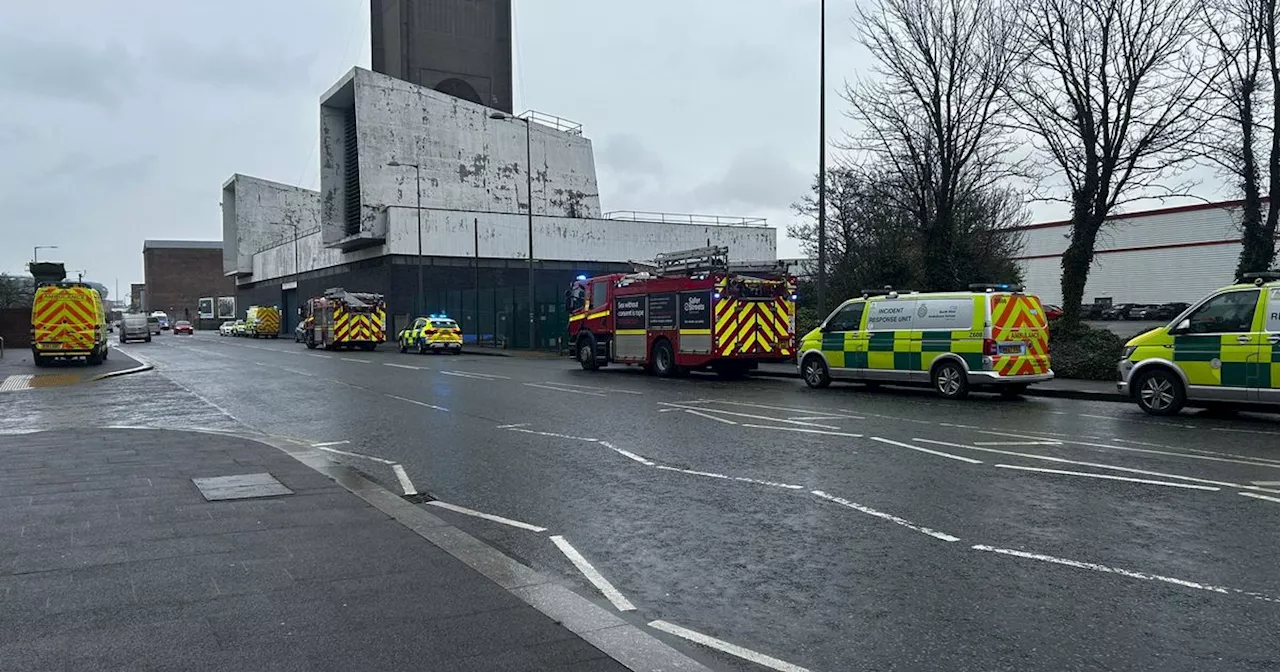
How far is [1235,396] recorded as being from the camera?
1184cm

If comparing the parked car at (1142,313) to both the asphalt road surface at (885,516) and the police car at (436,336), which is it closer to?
the police car at (436,336)

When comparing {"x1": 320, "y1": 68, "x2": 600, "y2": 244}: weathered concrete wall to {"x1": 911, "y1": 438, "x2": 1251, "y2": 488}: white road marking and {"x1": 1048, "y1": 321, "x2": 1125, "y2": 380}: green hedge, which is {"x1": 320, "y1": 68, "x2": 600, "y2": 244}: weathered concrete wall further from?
{"x1": 911, "y1": 438, "x2": 1251, "y2": 488}: white road marking

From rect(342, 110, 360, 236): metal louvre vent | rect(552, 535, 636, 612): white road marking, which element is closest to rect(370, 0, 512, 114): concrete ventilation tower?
rect(342, 110, 360, 236): metal louvre vent

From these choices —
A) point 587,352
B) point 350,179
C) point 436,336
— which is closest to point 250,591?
point 587,352

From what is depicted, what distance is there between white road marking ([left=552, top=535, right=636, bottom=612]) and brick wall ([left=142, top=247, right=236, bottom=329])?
148 meters

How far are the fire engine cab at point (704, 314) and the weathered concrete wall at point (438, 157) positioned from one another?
37.2 metres

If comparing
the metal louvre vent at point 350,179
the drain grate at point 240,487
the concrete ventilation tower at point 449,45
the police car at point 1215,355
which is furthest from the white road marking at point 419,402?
the concrete ventilation tower at point 449,45

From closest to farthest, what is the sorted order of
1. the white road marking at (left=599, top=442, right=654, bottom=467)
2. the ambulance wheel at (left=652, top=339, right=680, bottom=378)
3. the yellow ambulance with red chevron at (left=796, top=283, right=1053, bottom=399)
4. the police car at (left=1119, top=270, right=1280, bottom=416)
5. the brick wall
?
the white road marking at (left=599, top=442, right=654, bottom=467) < the police car at (left=1119, top=270, right=1280, bottom=416) < the yellow ambulance with red chevron at (left=796, top=283, right=1053, bottom=399) < the ambulance wheel at (left=652, top=339, right=680, bottom=378) < the brick wall

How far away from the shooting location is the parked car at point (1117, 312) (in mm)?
44625

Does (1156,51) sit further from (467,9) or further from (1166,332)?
(467,9)

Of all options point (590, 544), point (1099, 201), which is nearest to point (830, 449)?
point (590, 544)

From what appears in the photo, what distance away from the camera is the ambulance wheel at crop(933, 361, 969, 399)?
1553 cm

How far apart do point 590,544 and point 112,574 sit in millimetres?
2847

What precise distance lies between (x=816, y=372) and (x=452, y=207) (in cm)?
4692
